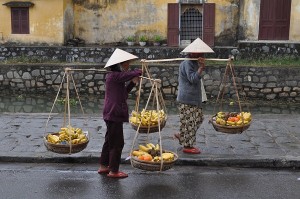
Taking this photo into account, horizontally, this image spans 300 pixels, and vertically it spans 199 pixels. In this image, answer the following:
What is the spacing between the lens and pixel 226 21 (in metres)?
19.0

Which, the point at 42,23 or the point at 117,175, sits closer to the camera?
the point at 117,175

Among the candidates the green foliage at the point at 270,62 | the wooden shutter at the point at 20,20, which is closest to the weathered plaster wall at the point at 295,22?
the green foliage at the point at 270,62

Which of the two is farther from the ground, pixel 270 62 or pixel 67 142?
pixel 270 62

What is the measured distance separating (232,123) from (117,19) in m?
12.9

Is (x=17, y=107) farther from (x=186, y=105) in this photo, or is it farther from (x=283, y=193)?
(x=283, y=193)

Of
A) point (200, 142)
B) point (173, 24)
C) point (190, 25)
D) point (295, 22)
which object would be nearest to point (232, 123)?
point (200, 142)

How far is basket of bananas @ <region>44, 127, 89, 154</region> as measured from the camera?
6.60 metres

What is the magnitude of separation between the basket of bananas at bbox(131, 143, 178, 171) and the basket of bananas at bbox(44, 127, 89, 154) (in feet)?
2.93

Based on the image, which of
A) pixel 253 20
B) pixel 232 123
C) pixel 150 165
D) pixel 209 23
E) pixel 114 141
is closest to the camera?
pixel 150 165

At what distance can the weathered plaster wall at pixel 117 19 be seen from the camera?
1923 centimetres

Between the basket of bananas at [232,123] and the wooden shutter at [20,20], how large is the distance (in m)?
12.9

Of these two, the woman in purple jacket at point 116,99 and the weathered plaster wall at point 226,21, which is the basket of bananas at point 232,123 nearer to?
the woman in purple jacket at point 116,99

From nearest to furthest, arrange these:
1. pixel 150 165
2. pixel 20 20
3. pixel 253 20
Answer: pixel 150 165 → pixel 253 20 → pixel 20 20

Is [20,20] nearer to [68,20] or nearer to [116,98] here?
[68,20]
